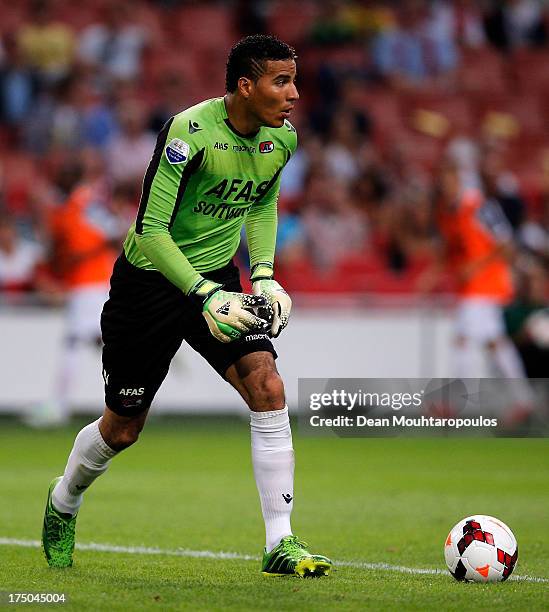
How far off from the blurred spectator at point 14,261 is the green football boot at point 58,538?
29.4ft

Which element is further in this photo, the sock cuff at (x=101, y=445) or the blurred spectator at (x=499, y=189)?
the blurred spectator at (x=499, y=189)

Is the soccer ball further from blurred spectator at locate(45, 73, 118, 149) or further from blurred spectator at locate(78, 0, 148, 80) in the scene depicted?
blurred spectator at locate(78, 0, 148, 80)

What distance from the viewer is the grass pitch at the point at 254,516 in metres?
5.56

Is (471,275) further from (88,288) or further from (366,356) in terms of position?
(88,288)

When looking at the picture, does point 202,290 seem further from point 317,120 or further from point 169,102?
point 317,120

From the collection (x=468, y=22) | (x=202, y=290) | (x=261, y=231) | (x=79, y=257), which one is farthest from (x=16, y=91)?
(x=202, y=290)

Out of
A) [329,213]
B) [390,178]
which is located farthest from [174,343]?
[390,178]

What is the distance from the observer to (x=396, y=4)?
67.8ft

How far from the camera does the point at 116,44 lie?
19172mm

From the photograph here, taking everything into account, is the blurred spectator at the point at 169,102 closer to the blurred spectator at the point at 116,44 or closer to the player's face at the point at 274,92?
the blurred spectator at the point at 116,44

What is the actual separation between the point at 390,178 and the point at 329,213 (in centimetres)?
143

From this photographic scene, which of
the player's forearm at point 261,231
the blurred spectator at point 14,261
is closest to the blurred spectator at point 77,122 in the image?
the blurred spectator at point 14,261

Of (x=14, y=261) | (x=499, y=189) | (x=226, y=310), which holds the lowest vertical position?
(x=14, y=261)

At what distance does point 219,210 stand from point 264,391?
869 mm
